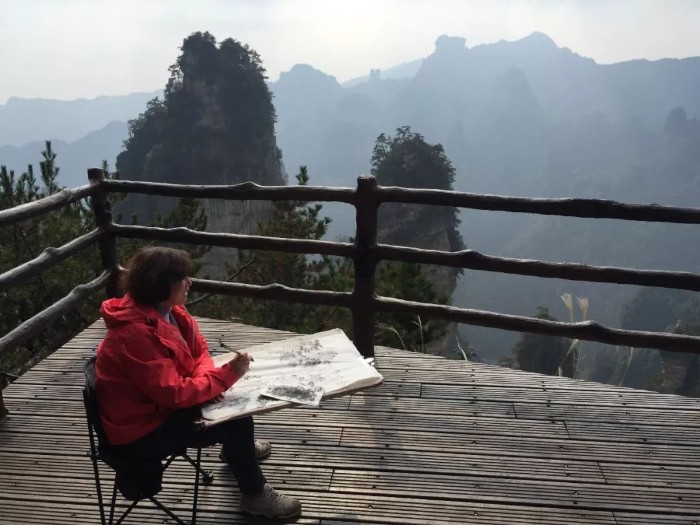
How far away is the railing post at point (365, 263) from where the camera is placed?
363 centimetres

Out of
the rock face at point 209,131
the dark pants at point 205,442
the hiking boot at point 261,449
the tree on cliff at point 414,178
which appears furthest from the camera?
the rock face at point 209,131

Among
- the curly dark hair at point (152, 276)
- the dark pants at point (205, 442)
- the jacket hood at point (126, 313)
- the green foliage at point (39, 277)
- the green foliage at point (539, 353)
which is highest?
the curly dark hair at point (152, 276)

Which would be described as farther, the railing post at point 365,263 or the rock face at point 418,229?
the rock face at point 418,229

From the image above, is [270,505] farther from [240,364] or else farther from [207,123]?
[207,123]

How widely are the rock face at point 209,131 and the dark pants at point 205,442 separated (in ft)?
112

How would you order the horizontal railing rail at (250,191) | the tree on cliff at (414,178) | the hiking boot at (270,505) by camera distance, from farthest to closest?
1. the tree on cliff at (414,178)
2. the horizontal railing rail at (250,191)
3. the hiking boot at (270,505)

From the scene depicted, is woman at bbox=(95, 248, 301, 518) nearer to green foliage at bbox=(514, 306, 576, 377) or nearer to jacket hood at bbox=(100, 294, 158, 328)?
jacket hood at bbox=(100, 294, 158, 328)

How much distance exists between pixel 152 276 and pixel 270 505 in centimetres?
108

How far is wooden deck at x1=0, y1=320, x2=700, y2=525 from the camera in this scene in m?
2.54

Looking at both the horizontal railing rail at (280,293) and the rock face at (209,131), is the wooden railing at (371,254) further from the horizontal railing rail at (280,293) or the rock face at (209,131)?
the rock face at (209,131)

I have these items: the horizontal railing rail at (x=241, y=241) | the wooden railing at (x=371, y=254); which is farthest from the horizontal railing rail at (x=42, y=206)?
the horizontal railing rail at (x=241, y=241)

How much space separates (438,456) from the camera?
2918mm

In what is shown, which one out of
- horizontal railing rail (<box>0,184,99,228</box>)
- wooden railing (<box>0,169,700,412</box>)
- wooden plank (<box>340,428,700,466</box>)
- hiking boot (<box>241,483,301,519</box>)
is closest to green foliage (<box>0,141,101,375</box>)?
horizontal railing rail (<box>0,184,99,228</box>)

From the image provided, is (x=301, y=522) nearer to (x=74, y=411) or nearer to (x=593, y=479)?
(x=593, y=479)
